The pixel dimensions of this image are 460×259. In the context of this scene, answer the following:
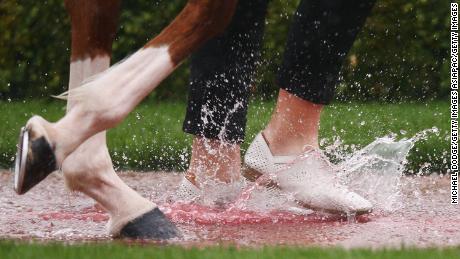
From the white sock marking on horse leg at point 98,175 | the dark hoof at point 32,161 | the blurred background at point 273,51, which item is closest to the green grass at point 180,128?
the blurred background at point 273,51

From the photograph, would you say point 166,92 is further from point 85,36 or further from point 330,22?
point 85,36

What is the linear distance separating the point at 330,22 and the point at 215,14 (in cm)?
91

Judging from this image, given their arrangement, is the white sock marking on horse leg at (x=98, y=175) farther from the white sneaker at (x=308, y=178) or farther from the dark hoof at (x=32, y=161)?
the white sneaker at (x=308, y=178)

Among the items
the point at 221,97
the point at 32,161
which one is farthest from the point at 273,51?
the point at 32,161

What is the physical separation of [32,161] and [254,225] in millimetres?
983

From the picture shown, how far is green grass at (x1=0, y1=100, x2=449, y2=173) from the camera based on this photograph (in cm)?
555

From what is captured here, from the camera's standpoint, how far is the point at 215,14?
2945 mm

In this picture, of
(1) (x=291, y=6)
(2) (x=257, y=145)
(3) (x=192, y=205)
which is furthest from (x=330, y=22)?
(1) (x=291, y=6)

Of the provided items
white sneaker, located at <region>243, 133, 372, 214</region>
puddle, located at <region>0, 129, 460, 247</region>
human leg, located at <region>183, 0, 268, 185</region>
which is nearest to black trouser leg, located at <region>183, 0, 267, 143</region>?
human leg, located at <region>183, 0, 268, 185</region>

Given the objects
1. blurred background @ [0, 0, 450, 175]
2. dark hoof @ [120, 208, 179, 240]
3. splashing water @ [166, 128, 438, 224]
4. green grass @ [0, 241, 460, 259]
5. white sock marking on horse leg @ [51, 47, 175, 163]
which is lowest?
green grass @ [0, 241, 460, 259]

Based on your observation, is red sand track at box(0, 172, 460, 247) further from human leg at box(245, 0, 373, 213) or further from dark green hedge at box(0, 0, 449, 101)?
dark green hedge at box(0, 0, 449, 101)

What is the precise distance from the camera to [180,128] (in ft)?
22.0

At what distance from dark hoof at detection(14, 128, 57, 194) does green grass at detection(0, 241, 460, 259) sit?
6.7 inches

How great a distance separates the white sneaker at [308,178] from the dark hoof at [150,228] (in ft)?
2.31
